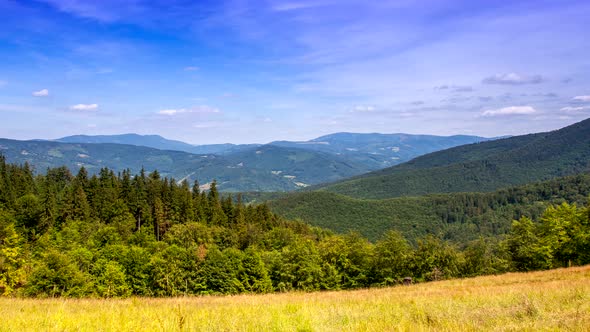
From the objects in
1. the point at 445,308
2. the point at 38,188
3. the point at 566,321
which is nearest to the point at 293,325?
the point at 445,308

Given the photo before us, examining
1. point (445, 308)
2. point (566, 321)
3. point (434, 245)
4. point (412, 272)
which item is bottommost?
point (412, 272)

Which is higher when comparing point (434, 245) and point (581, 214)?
point (581, 214)

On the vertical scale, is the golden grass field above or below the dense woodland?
above

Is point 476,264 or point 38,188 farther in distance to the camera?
point 38,188

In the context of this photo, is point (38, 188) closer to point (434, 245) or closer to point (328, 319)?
point (434, 245)

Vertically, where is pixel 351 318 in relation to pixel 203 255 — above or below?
above

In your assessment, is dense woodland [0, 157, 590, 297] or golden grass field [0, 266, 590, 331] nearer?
golden grass field [0, 266, 590, 331]

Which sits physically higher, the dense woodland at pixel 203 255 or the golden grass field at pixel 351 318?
the golden grass field at pixel 351 318

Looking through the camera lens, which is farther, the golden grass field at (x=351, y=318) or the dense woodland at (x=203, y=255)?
the dense woodland at (x=203, y=255)

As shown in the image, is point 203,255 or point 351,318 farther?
point 203,255

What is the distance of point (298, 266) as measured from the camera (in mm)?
65125

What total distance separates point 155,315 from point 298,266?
58.1m

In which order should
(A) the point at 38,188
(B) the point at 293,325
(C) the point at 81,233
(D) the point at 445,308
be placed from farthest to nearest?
(A) the point at 38,188 < (C) the point at 81,233 < (D) the point at 445,308 < (B) the point at 293,325

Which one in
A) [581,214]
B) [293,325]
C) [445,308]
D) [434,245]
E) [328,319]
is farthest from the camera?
[434,245]
